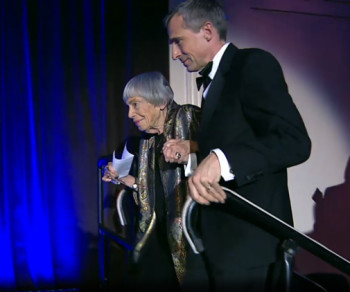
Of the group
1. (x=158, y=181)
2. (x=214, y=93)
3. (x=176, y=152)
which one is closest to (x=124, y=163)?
(x=158, y=181)

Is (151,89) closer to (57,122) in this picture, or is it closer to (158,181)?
(158,181)

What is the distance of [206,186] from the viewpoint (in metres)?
1.29

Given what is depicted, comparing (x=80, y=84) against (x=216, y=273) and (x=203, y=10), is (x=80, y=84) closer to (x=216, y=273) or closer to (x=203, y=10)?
(x=203, y=10)

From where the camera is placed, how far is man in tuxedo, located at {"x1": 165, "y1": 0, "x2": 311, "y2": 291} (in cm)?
137

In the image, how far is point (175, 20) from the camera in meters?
1.80

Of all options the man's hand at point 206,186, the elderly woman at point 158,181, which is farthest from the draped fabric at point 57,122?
the man's hand at point 206,186

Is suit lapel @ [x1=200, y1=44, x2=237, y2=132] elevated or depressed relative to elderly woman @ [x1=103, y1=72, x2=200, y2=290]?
elevated

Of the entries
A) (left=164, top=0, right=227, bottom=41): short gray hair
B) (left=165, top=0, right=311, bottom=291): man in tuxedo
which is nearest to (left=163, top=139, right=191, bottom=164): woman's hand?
(left=165, top=0, right=311, bottom=291): man in tuxedo

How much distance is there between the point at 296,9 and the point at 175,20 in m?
2.26

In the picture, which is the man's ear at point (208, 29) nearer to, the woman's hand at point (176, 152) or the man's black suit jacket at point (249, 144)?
the man's black suit jacket at point (249, 144)

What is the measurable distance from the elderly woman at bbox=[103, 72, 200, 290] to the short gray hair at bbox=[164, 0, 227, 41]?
2.14 feet

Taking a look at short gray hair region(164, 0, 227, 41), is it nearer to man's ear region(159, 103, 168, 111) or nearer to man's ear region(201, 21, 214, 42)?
man's ear region(201, 21, 214, 42)

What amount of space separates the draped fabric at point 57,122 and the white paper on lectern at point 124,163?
74 centimetres

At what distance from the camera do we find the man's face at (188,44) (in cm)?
176
